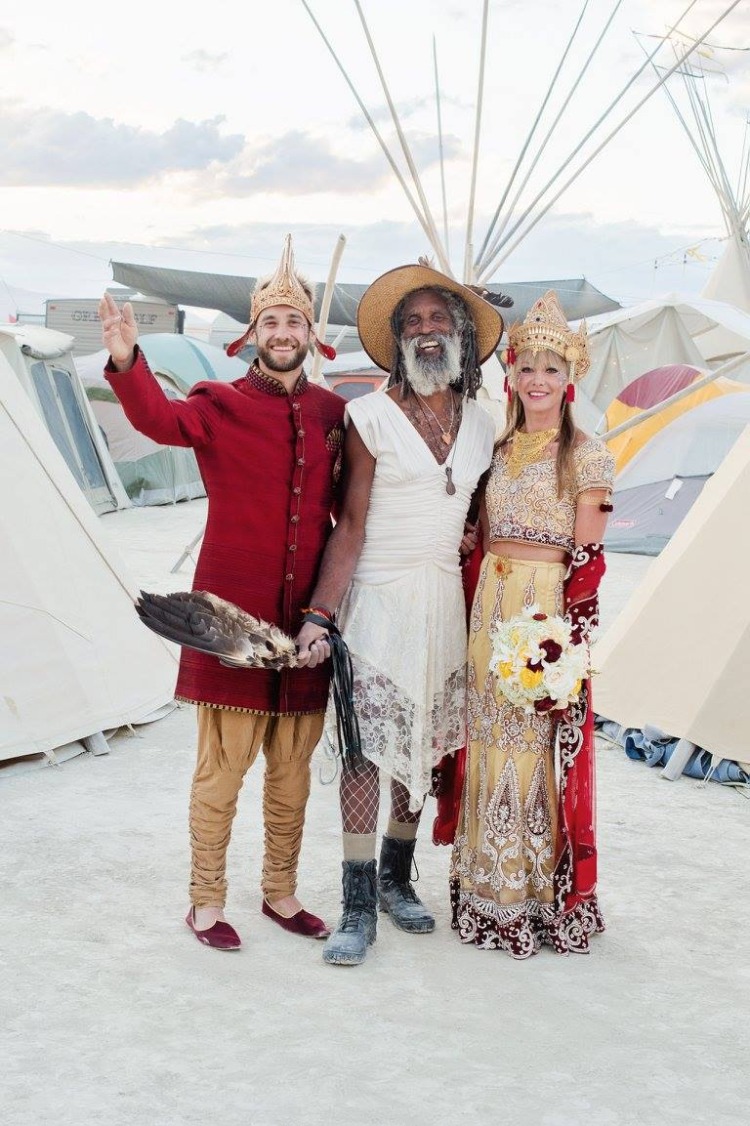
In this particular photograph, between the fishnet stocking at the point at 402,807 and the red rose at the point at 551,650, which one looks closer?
the red rose at the point at 551,650

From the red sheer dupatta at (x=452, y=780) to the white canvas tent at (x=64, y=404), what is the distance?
25.0 ft

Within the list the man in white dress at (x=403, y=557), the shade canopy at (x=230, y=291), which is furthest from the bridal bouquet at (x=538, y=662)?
the shade canopy at (x=230, y=291)

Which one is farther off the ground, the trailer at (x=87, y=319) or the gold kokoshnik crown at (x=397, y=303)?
the trailer at (x=87, y=319)

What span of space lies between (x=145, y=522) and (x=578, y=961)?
9184 mm

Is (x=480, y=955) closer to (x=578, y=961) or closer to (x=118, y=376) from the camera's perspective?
(x=578, y=961)

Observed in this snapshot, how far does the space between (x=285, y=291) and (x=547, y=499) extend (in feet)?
2.58

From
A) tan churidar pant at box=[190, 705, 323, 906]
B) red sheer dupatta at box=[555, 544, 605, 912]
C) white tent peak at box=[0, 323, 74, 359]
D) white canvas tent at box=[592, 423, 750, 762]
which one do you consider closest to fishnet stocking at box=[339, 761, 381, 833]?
tan churidar pant at box=[190, 705, 323, 906]

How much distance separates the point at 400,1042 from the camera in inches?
90.7

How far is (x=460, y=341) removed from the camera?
9.30 feet

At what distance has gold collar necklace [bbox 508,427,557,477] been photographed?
282cm

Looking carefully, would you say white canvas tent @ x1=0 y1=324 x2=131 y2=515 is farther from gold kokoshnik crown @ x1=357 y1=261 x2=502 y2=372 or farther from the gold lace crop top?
the gold lace crop top

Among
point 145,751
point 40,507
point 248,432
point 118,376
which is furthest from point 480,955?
point 40,507

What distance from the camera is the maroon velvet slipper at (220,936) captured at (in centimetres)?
271

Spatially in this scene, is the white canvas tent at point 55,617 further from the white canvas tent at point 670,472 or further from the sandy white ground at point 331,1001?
the white canvas tent at point 670,472
